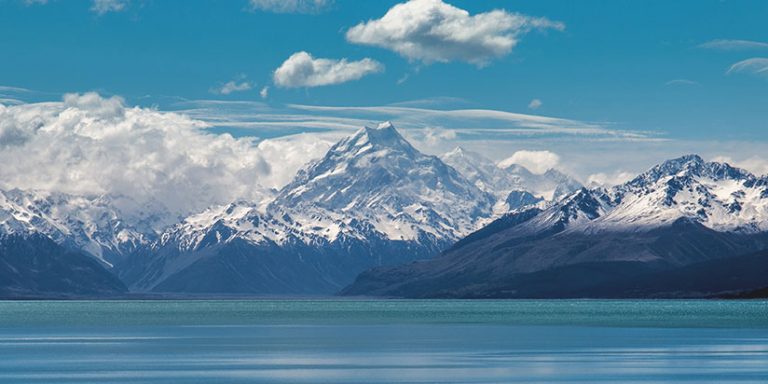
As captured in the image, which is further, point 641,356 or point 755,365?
point 641,356

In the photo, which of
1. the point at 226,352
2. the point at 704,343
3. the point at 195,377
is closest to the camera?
the point at 195,377

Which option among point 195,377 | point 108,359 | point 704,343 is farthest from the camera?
point 704,343

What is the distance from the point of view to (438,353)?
161500 mm

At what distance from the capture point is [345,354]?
525 feet

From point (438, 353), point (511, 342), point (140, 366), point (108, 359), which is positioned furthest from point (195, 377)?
point (511, 342)

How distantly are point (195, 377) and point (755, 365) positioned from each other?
5646cm

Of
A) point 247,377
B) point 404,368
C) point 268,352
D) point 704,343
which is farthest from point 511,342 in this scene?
point 247,377

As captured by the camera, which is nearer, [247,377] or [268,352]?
[247,377]

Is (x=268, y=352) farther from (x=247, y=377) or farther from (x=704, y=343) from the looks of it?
(x=704, y=343)

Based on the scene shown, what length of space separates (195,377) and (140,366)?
58.7ft

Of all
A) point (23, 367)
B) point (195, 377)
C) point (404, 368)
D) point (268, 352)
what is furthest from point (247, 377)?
point (268, 352)

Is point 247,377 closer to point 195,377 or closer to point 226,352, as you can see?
point 195,377

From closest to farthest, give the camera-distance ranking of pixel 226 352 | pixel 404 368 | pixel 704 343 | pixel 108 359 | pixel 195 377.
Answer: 1. pixel 195 377
2. pixel 404 368
3. pixel 108 359
4. pixel 226 352
5. pixel 704 343

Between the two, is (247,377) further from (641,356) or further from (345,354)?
(641,356)
